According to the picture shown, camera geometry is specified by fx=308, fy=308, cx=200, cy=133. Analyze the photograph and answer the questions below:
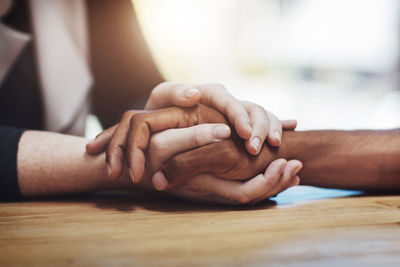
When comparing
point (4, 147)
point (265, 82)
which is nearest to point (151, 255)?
point (4, 147)

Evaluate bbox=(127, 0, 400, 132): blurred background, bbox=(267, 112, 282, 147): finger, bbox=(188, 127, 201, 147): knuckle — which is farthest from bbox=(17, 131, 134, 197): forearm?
bbox=(127, 0, 400, 132): blurred background

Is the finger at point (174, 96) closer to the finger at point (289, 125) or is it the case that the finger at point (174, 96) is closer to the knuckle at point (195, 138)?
the knuckle at point (195, 138)

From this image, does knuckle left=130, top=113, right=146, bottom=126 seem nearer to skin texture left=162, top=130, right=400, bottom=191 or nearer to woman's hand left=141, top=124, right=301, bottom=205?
woman's hand left=141, top=124, right=301, bottom=205

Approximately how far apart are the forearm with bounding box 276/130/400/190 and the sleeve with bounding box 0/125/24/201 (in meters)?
0.59

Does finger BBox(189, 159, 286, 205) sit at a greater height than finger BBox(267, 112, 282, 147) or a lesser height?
lesser

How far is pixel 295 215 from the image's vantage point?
0.51 metres

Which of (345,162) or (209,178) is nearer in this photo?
(209,178)

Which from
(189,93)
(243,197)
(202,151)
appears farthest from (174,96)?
(243,197)

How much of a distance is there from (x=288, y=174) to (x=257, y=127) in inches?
4.2

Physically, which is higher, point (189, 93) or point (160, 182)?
point (189, 93)

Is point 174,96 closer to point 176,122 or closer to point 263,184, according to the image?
point 176,122

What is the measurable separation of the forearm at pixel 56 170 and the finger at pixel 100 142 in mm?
18

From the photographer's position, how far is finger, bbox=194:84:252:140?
0.59 metres

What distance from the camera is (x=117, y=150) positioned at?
0.58 metres
